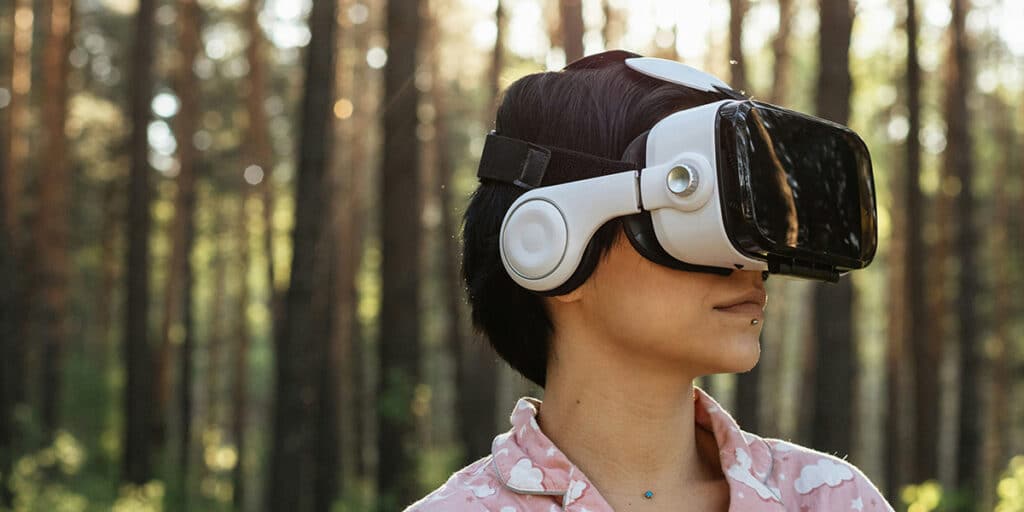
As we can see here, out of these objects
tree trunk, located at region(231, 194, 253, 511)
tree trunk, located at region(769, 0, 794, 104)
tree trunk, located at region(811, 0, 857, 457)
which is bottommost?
tree trunk, located at region(231, 194, 253, 511)

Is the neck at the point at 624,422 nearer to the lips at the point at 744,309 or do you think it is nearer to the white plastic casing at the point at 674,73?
the lips at the point at 744,309

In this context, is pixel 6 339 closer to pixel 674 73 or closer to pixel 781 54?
pixel 781 54

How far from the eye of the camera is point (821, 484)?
212 cm

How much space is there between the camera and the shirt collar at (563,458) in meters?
2.01

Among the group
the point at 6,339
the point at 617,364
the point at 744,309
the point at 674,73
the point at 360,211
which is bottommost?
the point at 6,339

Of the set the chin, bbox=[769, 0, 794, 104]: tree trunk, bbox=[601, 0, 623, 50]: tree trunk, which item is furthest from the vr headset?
bbox=[601, 0, 623, 50]: tree trunk

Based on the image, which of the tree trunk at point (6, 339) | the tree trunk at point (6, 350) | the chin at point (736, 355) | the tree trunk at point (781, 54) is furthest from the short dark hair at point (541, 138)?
the tree trunk at point (781, 54)

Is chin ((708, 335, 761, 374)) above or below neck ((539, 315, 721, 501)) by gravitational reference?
above

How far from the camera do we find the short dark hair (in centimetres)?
212

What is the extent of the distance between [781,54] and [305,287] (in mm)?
11283

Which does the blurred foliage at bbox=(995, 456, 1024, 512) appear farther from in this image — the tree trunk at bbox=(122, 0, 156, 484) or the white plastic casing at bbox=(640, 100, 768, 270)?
the tree trunk at bbox=(122, 0, 156, 484)

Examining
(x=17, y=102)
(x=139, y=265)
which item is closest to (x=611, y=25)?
(x=139, y=265)

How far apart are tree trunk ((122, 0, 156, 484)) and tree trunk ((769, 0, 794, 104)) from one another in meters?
8.84

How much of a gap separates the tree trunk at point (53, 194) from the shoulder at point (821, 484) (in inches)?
812
